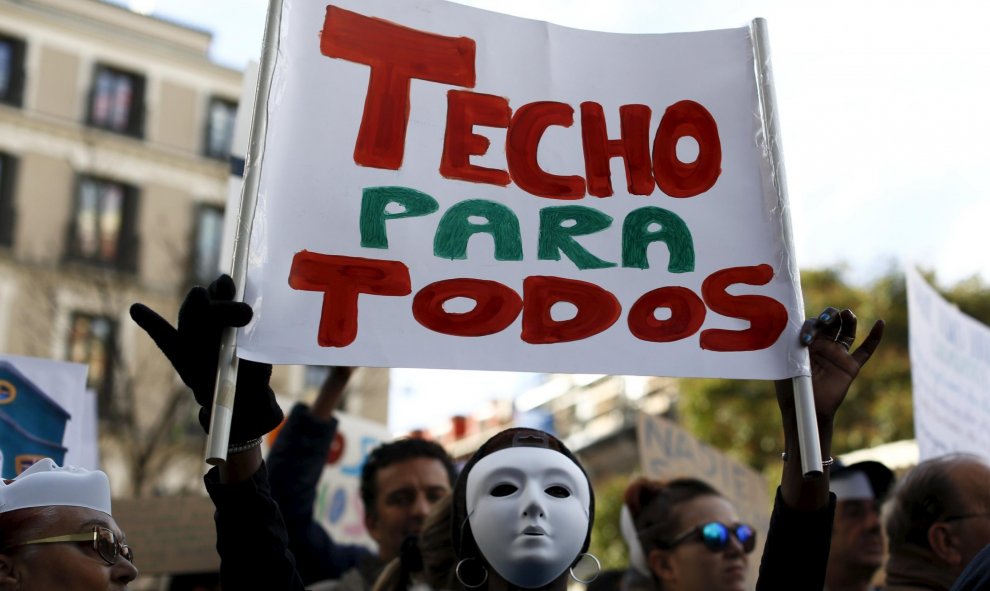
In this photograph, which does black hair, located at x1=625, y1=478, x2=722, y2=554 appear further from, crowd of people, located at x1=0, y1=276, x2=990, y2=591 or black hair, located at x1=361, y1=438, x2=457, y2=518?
black hair, located at x1=361, y1=438, x2=457, y2=518

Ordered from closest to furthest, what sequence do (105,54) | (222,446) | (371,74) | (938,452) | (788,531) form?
1. (222,446)
2. (788,531)
3. (371,74)
4. (938,452)
5. (105,54)

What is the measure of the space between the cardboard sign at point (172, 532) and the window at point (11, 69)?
1835 cm

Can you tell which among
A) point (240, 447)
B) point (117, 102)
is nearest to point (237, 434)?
point (240, 447)

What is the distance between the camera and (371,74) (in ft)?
8.63

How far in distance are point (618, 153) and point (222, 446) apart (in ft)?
3.80

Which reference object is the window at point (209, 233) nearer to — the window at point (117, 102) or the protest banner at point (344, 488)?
the window at point (117, 102)

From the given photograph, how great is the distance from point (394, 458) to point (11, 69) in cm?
1984

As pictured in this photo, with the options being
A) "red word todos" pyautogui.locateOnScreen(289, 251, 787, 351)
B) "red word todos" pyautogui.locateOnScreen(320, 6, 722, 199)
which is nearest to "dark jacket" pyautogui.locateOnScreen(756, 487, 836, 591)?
"red word todos" pyautogui.locateOnScreen(289, 251, 787, 351)

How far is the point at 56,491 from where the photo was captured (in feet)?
8.36

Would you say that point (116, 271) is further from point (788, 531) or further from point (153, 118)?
point (788, 531)

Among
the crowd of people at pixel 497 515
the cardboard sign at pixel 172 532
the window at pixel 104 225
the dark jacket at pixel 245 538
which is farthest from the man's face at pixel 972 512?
the window at pixel 104 225

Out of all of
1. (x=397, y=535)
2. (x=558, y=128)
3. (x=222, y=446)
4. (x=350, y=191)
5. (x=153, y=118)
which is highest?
(x=153, y=118)

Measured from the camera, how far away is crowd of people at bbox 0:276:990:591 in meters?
2.30

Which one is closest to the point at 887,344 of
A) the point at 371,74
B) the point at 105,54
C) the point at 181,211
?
the point at 181,211
